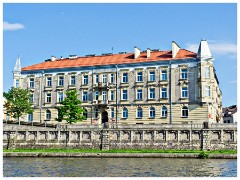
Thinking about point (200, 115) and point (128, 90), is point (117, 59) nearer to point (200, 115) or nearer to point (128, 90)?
point (128, 90)

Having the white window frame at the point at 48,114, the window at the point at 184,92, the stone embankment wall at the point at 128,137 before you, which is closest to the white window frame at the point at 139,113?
the window at the point at 184,92

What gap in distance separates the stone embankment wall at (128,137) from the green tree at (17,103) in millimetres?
7532

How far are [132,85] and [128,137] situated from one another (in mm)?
14156

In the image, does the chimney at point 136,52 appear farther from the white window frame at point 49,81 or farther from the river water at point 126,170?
the river water at point 126,170

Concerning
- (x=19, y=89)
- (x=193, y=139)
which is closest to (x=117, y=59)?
(x=19, y=89)

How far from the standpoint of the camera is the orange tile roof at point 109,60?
64.2 meters

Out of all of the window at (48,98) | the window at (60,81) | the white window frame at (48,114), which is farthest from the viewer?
the window at (48,98)

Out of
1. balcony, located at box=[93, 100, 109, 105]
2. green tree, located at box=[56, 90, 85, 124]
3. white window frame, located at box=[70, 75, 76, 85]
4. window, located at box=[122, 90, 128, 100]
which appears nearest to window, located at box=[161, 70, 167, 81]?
window, located at box=[122, 90, 128, 100]

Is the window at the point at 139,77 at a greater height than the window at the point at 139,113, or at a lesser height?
greater

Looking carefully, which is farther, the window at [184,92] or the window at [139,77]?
the window at [139,77]

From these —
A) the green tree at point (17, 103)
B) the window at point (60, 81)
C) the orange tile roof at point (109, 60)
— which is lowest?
the green tree at point (17, 103)

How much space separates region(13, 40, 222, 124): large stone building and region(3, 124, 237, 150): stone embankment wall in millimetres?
10382

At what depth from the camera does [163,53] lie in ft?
217

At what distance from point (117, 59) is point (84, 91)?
6869mm
